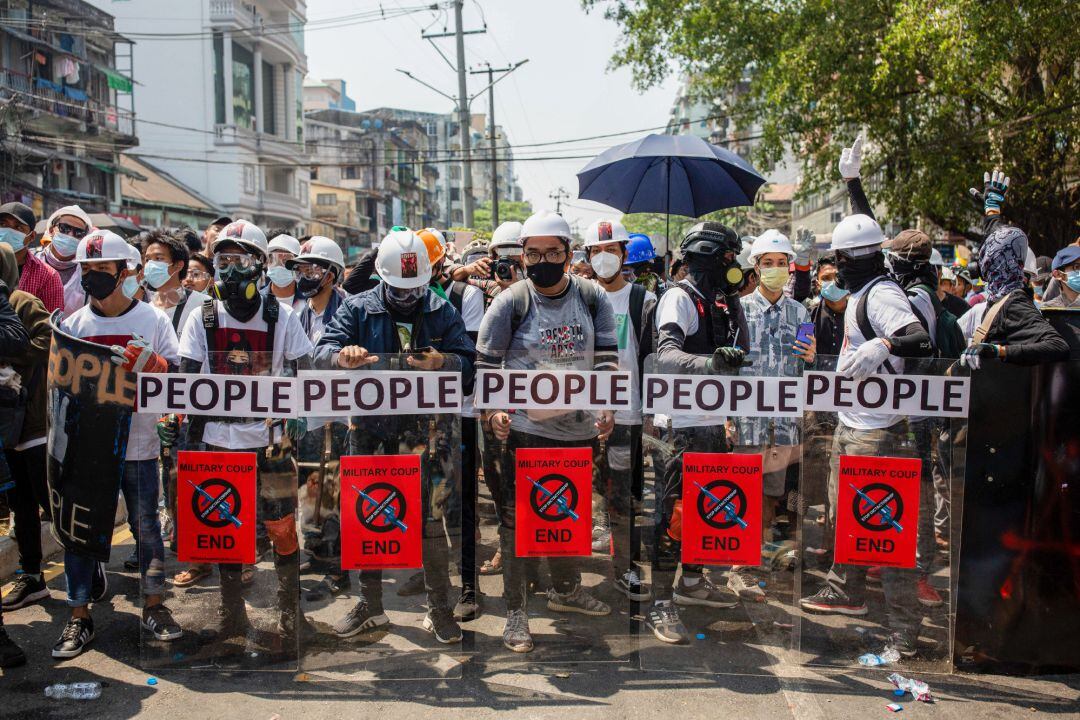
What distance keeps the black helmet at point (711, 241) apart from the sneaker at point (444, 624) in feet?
7.71

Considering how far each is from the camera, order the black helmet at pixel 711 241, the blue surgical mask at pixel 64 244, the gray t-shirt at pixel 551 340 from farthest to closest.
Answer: the blue surgical mask at pixel 64 244, the black helmet at pixel 711 241, the gray t-shirt at pixel 551 340

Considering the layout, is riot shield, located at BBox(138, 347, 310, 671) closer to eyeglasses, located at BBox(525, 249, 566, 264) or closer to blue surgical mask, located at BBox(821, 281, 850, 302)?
eyeglasses, located at BBox(525, 249, 566, 264)

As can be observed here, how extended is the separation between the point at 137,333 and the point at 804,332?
423 centimetres

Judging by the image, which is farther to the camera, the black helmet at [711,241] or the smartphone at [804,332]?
the smartphone at [804,332]

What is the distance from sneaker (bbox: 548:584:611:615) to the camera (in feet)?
14.9

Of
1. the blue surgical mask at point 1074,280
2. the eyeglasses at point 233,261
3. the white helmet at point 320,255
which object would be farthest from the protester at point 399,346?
the blue surgical mask at point 1074,280

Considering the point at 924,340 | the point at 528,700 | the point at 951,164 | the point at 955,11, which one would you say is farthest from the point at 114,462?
the point at 951,164

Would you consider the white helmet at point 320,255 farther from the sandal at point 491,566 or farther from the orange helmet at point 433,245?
the sandal at point 491,566

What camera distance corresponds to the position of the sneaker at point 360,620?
4.24 m

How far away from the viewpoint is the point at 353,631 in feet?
14.0

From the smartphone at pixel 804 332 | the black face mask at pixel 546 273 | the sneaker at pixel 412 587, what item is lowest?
the sneaker at pixel 412 587

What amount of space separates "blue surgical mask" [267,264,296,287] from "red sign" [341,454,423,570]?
2458 millimetres

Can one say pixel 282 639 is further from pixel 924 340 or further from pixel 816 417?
pixel 924 340

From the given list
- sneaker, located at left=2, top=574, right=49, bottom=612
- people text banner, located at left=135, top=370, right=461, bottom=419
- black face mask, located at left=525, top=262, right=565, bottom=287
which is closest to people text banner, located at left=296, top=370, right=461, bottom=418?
people text banner, located at left=135, top=370, right=461, bottom=419
